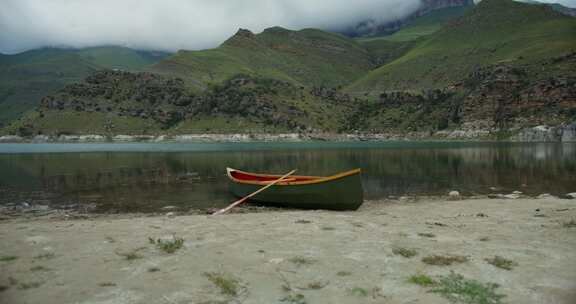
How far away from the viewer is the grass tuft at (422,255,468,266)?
35.3 ft

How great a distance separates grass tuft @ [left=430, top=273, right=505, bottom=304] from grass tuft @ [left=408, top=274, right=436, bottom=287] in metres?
0.16

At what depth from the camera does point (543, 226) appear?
15.8 m

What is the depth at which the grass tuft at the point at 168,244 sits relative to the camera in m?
12.6

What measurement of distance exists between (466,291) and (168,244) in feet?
27.3

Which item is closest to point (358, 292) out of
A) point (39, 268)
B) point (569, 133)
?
point (39, 268)

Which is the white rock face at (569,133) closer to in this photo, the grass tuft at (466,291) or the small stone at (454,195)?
the small stone at (454,195)

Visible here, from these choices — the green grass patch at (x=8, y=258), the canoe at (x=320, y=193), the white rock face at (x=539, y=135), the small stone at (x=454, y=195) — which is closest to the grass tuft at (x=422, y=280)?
the green grass patch at (x=8, y=258)

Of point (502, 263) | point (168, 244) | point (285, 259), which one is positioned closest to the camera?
point (502, 263)

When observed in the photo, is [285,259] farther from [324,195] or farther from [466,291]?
[324,195]

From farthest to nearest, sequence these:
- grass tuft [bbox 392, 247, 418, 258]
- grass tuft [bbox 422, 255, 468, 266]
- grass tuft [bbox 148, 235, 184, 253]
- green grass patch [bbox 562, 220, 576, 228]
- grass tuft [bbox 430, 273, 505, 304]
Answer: green grass patch [bbox 562, 220, 576, 228] → grass tuft [bbox 148, 235, 184, 253] → grass tuft [bbox 392, 247, 418, 258] → grass tuft [bbox 422, 255, 468, 266] → grass tuft [bbox 430, 273, 505, 304]

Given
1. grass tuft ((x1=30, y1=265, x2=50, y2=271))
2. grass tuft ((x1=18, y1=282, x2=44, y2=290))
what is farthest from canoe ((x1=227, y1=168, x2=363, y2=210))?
grass tuft ((x1=18, y1=282, x2=44, y2=290))

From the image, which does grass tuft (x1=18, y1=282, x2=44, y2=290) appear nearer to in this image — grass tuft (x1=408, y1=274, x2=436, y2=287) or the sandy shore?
the sandy shore

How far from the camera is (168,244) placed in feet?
42.7

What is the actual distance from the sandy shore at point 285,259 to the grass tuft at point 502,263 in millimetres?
178
